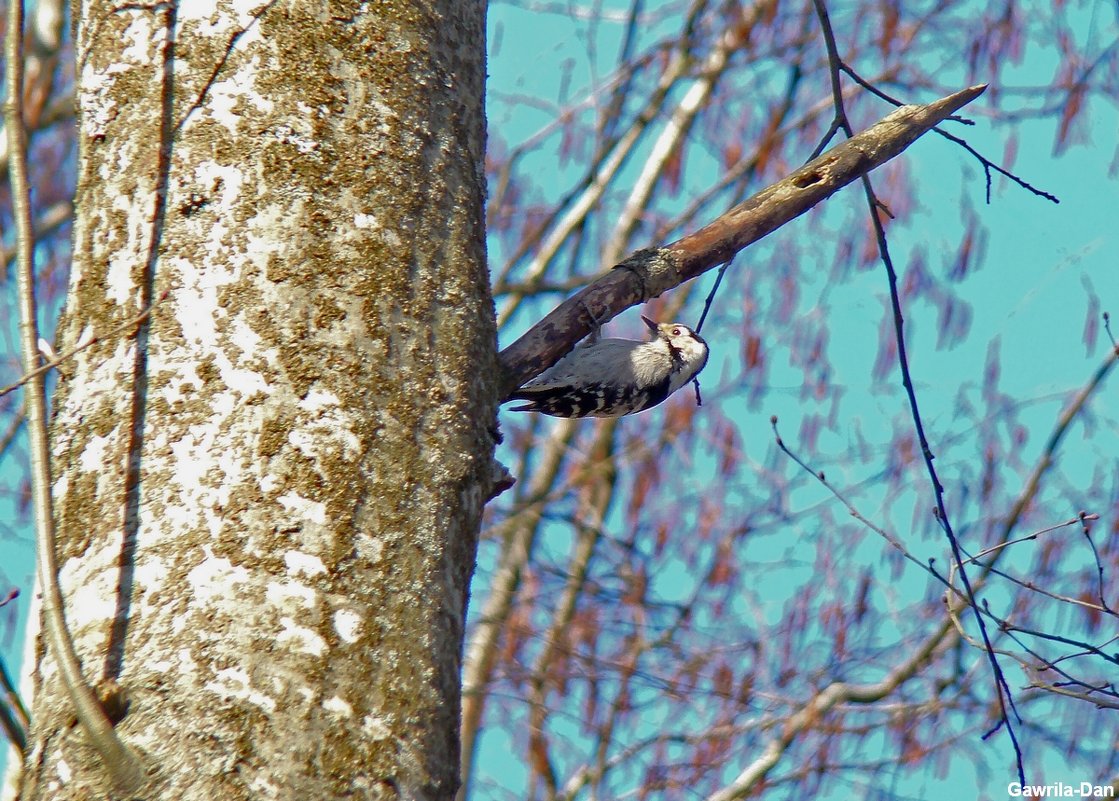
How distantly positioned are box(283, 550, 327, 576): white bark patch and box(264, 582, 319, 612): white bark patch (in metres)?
0.02

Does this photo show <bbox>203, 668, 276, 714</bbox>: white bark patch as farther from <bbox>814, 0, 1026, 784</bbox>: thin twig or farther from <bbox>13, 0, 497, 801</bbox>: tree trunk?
<bbox>814, 0, 1026, 784</bbox>: thin twig

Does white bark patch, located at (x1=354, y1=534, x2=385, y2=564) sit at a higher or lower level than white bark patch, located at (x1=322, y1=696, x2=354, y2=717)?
higher

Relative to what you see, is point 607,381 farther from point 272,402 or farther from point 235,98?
point 272,402

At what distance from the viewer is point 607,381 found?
4684 millimetres

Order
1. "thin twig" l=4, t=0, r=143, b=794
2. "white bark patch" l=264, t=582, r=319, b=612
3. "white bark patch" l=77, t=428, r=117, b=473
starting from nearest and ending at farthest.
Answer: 1. "thin twig" l=4, t=0, r=143, b=794
2. "white bark patch" l=264, t=582, r=319, b=612
3. "white bark patch" l=77, t=428, r=117, b=473

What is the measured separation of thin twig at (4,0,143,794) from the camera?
1376 mm

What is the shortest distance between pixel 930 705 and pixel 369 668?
5.73m

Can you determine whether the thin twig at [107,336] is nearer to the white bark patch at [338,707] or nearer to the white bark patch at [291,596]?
the white bark patch at [291,596]

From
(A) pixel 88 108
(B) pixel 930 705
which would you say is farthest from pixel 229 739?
(B) pixel 930 705

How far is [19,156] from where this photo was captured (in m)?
1.70

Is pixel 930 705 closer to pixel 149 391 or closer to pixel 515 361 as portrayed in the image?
pixel 515 361

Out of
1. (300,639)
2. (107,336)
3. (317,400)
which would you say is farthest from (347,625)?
(107,336)

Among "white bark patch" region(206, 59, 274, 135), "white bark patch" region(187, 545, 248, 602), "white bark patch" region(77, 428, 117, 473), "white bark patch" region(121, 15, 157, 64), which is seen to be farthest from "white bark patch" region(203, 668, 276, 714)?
"white bark patch" region(121, 15, 157, 64)

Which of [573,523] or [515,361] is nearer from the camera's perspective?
[515,361]
